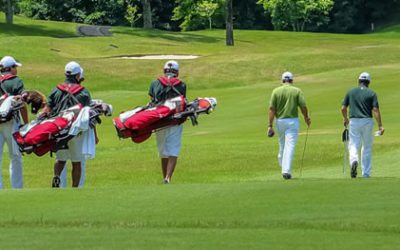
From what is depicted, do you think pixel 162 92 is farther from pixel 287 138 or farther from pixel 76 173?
pixel 287 138

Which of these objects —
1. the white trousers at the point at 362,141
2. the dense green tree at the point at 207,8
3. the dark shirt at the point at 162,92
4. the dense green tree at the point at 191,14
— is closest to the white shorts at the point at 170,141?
the dark shirt at the point at 162,92

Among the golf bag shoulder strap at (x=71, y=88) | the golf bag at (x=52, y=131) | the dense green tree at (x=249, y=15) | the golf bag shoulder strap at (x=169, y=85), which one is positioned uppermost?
the golf bag shoulder strap at (x=71, y=88)

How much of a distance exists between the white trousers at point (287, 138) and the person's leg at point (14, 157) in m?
4.45

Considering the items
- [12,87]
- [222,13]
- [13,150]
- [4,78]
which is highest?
[4,78]

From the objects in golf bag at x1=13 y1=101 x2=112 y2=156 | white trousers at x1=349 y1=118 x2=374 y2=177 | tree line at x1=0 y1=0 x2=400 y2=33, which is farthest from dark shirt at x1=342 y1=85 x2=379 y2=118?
tree line at x1=0 y1=0 x2=400 y2=33

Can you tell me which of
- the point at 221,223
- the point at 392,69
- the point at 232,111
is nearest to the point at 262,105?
the point at 232,111

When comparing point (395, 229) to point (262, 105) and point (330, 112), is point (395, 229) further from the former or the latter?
point (262, 105)

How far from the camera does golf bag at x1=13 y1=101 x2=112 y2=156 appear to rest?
1434cm

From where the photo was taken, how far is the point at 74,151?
14852 mm

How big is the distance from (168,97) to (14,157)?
256cm

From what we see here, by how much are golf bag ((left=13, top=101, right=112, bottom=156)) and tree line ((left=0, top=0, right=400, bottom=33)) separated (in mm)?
69087

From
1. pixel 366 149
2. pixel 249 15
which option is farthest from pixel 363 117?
pixel 249 15

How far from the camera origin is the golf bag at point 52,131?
47.0 ft

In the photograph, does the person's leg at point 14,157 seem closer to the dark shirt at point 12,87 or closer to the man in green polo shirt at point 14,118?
the man in green polo shirt at point 14,118
